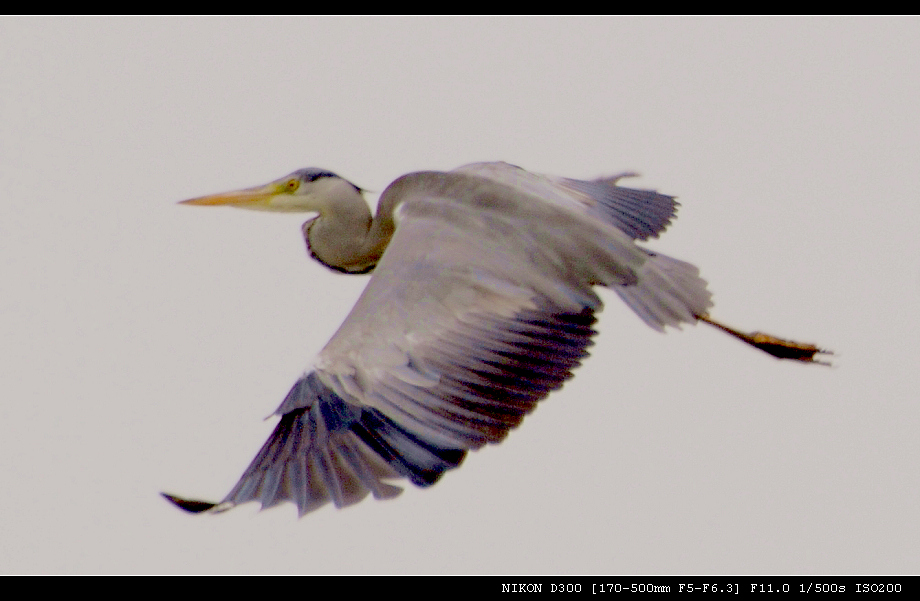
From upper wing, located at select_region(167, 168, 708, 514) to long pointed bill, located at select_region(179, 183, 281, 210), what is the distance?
0.77m

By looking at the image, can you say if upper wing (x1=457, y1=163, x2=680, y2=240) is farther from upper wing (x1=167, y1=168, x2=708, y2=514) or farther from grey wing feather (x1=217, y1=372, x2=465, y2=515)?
grey wing feather (x1=217, y1=372, x2=465, y2=515)

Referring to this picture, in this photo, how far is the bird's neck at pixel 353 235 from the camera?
4199 mm

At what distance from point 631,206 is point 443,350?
4.45ft

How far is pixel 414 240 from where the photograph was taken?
12.4 ft

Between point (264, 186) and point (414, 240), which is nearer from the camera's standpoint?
point (414, 240)

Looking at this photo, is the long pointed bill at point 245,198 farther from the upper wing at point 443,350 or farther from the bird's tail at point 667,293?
the bird's tail at point 667,293

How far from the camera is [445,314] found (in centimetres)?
342

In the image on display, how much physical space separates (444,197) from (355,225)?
0.43m

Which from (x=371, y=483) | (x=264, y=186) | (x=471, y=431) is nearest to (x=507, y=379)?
(x=471, y=431)

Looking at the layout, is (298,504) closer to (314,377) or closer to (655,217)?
(314,377)

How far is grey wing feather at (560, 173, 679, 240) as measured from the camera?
4180 millimetres

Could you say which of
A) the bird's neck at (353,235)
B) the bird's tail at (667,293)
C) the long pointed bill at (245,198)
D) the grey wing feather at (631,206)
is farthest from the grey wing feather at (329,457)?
the grey wing feather at (631,206)

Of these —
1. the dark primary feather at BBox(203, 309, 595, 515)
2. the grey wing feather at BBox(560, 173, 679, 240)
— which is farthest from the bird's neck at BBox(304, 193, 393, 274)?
the dark primary feather at BBox(203, 309, 595, 515)

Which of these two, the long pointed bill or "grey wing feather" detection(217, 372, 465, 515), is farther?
the long pointed bill
